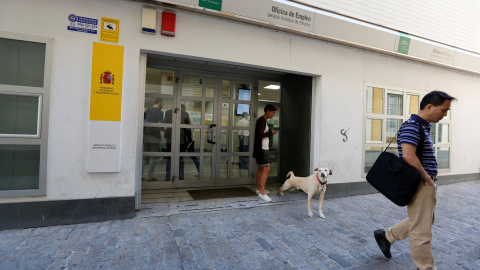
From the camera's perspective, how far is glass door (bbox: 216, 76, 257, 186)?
6238 millimetres

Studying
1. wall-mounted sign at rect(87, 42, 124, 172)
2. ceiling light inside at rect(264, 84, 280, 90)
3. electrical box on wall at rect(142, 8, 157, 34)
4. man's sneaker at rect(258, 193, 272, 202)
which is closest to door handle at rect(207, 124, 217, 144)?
man's sneaker at rect(258, 193, 272, 202)

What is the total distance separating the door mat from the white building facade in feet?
1.23

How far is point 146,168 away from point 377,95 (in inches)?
224

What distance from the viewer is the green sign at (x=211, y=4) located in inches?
161

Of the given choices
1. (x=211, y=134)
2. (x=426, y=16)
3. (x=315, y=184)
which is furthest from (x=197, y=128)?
(x=426, y=16)

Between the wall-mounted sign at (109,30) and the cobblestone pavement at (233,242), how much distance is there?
2762mm

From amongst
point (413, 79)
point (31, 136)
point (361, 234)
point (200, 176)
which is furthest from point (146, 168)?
point (413, 79)

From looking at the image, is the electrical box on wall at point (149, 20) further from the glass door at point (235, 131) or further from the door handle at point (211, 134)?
the door handle at point (211, 134)

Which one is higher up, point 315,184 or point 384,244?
point 315,184

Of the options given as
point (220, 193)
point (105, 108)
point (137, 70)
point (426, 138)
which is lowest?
point (220, 193)

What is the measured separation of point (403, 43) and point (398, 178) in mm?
4942

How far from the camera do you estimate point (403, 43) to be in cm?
597

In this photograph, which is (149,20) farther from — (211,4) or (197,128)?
(197,128)

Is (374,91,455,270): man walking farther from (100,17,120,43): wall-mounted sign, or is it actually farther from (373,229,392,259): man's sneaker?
(100,17,120,43): wall-mounted sign
